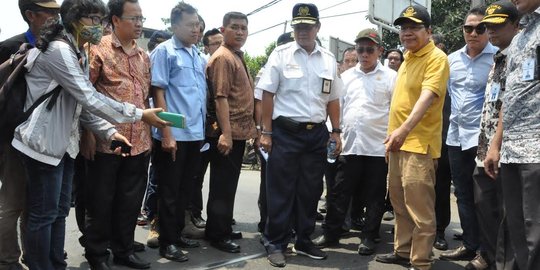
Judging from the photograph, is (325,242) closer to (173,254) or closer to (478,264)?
(478,264)

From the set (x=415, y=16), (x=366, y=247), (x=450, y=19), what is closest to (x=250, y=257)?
(x=366, y=247)

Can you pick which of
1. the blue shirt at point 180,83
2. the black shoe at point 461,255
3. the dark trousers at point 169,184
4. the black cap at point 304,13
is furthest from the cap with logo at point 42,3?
the black shoe at point 461,255

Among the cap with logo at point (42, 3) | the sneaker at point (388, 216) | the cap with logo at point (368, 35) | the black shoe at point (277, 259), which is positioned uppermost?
the cap with logo at point (368, 35)

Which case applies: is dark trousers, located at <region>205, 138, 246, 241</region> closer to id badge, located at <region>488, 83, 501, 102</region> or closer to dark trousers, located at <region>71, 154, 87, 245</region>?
dark trousers, located at <region>71, 154, 87, 245</region>

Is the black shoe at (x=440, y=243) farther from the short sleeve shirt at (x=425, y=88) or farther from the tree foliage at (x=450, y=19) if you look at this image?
the tree foliage at (x=450, y=19)

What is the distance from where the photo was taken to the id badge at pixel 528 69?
8.87 ft

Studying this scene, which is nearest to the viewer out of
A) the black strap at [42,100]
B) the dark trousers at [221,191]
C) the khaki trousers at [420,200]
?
the black strap at [42,100]

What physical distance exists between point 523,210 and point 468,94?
1.57 meters

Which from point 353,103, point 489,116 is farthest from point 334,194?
point 489,116

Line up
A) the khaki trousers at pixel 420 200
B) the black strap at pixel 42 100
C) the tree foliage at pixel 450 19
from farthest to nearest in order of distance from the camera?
the tree foliage at pixel 450 19, the khaki trousers at pixel 420 200, the black strap at pixel 42 100

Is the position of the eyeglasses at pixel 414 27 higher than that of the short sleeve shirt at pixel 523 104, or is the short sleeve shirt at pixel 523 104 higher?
the eyeglasses at pixel 414 27

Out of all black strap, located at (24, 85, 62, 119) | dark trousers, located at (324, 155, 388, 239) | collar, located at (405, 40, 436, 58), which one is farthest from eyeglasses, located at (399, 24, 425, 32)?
black strap, located at (24, 85, 62, 119)

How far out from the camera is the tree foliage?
40.5 feet

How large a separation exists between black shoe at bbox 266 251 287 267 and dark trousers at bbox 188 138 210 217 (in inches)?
40.6
